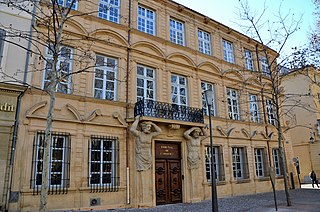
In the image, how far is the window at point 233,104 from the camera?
16.2 metres

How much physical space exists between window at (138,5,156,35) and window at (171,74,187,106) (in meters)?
2.80

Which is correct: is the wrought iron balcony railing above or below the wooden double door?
above

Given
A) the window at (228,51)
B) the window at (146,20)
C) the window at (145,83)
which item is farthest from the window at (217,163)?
the window at (146,20)

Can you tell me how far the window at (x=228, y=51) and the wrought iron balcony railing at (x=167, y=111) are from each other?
18.8 feet

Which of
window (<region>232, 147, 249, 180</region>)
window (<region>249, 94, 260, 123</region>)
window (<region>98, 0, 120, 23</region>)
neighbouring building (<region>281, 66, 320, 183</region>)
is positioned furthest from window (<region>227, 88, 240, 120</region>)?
neighbouring building (<region>281, 66, 320, 183</region>)

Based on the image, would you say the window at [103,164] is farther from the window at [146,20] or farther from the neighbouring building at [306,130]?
the neighbouring building at [306,130]

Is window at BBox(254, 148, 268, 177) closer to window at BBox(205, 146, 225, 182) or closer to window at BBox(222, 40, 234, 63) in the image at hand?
window at BBox(205, 146, 225, 182)

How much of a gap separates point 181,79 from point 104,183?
23.0 feet

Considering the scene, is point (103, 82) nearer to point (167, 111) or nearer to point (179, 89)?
point (167, 111)

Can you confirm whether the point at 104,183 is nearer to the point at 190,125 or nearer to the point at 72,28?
the point at 190,125

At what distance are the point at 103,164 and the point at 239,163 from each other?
350 inches

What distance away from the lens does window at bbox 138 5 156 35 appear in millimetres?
13617

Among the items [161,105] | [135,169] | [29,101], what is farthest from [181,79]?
[29,101]

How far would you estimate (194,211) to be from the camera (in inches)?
386
